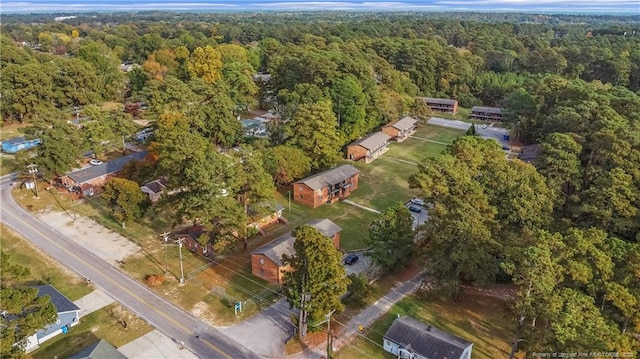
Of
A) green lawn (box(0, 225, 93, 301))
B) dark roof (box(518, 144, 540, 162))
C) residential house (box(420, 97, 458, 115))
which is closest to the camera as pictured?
green lawn (box(0, 225, 93, 301))

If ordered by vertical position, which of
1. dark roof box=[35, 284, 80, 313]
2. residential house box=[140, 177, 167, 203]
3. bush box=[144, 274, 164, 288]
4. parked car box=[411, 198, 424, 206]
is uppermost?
dark roof box=[35, 284, 80, 313]

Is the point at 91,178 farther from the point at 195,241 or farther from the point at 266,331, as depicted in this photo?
the point at 266,331

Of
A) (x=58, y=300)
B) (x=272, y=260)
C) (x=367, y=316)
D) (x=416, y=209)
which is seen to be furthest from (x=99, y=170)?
(x=367, y=316)

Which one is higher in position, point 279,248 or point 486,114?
point 279,248

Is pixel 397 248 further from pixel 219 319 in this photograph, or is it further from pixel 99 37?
pixel 99 37

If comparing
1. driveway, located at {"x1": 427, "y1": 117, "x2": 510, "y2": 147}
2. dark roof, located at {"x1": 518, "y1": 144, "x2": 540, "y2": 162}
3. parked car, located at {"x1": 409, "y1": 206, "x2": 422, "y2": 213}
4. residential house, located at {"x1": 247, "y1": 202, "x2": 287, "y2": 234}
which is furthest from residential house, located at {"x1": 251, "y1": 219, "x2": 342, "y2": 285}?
driveway, located at {"x1": 427, "y1": 117, "x2": 510, "y2": 147}

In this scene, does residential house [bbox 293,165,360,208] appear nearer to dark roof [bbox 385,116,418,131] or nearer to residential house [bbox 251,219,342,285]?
residential house [bbox 251,219,342,285]
